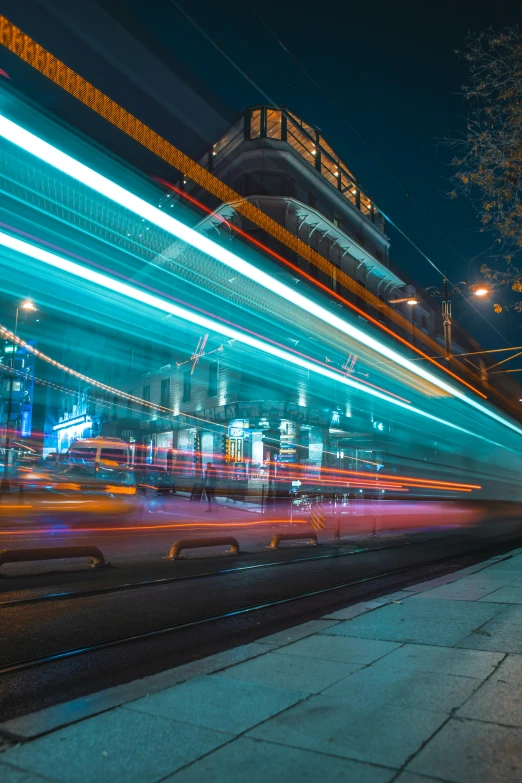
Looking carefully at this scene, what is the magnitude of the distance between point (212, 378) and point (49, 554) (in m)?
30.1

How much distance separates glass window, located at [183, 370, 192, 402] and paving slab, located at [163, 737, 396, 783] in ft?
131

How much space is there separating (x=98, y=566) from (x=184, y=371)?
32660 millimetres

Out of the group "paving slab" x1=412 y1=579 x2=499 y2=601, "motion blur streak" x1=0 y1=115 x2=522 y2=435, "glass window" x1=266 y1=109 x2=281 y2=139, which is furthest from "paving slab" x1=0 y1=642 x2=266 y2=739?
"glass window" x1=266 y1=109 x2=281 y2=139

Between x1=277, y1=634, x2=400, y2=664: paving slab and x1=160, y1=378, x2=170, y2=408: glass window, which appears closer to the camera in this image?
x1=277, y1=634, x2=400, y2=664: paving slab

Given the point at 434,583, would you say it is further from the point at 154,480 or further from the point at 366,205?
the point at 366,205

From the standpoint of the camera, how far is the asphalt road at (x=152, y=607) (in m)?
5.40

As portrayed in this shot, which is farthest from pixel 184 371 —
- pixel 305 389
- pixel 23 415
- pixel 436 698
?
pixel 23 415

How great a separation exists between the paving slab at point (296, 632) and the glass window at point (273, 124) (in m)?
35.6

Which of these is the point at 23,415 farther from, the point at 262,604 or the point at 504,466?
the point at 262,604

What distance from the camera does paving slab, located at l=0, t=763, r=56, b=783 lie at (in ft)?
10.0

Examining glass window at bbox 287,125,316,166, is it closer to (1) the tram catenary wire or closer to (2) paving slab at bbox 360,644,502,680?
(1) the tram catenary wire

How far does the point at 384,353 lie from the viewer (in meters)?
22.8

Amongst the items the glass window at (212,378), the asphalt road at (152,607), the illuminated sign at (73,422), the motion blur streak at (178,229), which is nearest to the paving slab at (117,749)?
the asphalt road at (152,607)

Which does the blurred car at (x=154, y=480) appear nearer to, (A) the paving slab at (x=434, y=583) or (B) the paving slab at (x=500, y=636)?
(A) the paving slab at (x=434, y=583)
